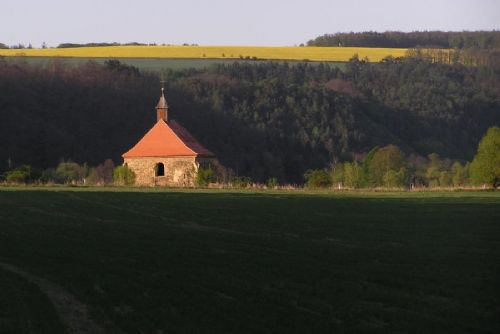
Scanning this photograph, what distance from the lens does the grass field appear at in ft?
47.8

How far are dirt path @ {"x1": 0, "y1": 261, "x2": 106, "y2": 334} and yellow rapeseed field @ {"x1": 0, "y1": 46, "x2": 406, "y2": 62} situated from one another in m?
112

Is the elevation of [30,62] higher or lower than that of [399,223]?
higher

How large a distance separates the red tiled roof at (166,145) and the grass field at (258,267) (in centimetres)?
2652

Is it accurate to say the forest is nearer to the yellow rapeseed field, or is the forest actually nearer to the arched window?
the yellow rapeseed field

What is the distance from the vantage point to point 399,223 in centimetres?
3064

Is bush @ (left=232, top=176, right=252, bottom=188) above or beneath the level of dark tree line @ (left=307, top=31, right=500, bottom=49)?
beneath

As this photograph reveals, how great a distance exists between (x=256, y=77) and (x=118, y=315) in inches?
4740

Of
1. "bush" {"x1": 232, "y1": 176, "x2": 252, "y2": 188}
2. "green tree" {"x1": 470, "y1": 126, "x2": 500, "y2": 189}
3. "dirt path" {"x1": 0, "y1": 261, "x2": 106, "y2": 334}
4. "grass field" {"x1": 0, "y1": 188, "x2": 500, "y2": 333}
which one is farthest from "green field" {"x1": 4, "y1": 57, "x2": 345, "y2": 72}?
"dirt path" {"x1": 0, "y1": 261, "x2": 106, "y2": 334}

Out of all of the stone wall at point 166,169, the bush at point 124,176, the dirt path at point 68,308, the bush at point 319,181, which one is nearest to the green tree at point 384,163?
the bush at point 319,181

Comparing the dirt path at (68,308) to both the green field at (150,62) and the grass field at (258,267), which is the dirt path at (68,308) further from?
the green field at (150,62)

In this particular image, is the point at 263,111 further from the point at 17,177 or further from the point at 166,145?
the point at 17,177

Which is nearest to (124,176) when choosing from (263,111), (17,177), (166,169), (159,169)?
(166,169)

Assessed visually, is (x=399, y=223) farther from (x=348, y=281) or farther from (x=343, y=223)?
(x=348, y=281)

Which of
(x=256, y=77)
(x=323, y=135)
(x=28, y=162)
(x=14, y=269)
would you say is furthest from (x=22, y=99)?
(x=14, y=269)
